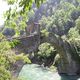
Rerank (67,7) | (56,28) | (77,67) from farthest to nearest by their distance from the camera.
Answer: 1. (67,7)
2. (56,28)
3. (77,67)

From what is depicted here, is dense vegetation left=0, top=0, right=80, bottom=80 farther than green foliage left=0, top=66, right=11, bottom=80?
No

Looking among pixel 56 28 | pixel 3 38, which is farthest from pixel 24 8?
pixel 56 28

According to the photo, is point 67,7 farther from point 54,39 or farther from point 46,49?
point 54,39

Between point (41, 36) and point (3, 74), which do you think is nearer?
point (3, 74)

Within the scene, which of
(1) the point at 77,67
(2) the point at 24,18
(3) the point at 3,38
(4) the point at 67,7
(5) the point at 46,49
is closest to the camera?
(2) the point at 24,18

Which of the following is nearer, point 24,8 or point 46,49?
point 24,8

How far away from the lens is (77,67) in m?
24.5

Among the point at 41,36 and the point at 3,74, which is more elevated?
the point at 3,74

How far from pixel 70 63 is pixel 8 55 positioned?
57.7ft

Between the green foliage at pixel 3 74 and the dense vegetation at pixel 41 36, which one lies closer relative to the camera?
the dense vegetation at pixel 41 36

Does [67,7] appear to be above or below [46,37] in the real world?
below

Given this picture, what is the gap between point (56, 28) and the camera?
4550cm

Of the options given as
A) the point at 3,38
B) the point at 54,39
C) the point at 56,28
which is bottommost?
the point at 56,28

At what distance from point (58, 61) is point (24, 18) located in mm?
21394
